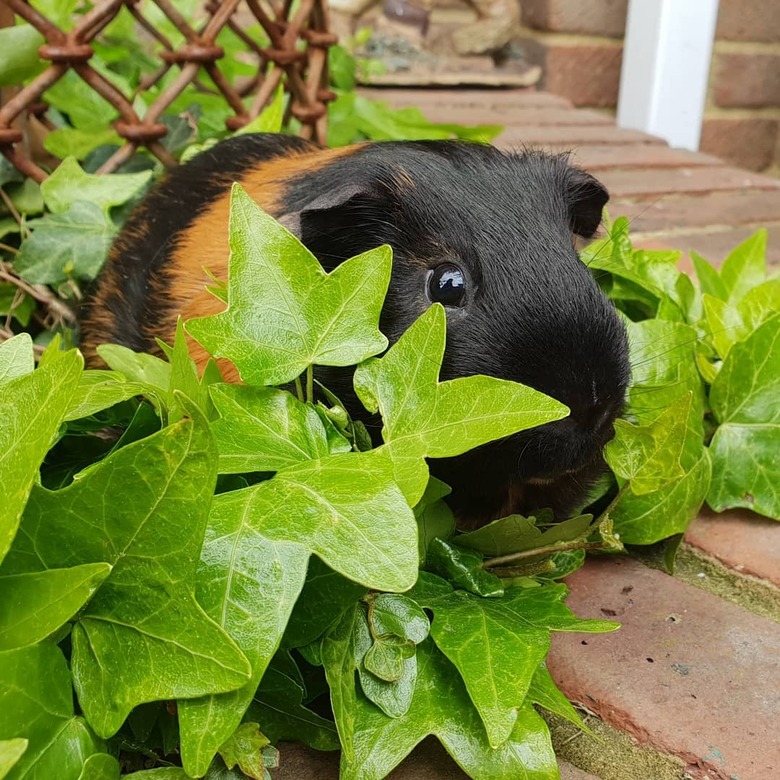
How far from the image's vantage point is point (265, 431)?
0.85 m

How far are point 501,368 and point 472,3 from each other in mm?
2802

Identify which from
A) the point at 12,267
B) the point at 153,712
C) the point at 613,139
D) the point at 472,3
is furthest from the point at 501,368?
the point at 472,3

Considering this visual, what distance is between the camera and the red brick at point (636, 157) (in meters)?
2.61

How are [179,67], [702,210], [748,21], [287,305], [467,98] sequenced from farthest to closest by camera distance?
[748,21], [467,98], [702,210], [179,67], [287,305]

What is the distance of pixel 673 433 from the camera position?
0.95 meters

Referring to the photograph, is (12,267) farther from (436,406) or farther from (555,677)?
(555,677)

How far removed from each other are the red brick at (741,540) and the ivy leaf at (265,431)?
0.60 m

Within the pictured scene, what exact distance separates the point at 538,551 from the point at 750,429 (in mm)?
448

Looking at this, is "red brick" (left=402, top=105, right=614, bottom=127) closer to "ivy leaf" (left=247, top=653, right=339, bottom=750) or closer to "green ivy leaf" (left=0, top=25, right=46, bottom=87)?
"green ivy leaf" (left=0, top=25, right=46, bottom=87)

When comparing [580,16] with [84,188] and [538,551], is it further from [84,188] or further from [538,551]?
[538,551]

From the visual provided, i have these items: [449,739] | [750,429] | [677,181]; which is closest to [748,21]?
[677,181]

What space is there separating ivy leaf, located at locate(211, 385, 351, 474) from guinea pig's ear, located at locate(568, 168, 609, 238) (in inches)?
24.3

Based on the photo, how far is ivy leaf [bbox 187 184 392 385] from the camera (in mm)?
873

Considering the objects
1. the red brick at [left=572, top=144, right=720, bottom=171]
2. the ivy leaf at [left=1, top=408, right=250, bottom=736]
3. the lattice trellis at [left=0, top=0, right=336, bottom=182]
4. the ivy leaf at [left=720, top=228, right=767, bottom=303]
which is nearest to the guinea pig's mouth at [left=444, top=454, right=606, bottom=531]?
the ivy leaf at [left=1, top=408, right=250, bottom=736]
